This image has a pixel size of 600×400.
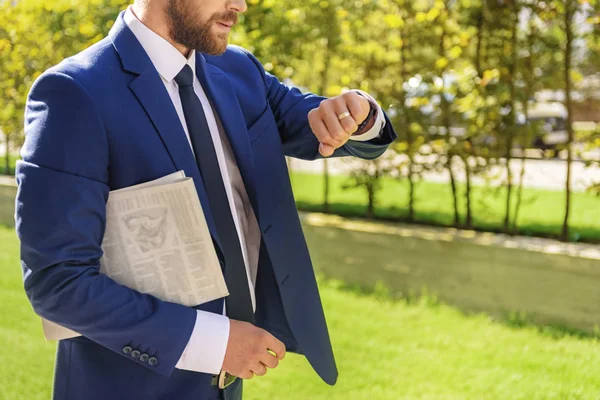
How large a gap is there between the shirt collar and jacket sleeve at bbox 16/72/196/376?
0.78ft

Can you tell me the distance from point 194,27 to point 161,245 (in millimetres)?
469

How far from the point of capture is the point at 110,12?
21.3 feet

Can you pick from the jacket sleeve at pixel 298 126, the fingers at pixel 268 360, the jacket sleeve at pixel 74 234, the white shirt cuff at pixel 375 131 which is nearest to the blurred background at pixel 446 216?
the jacket sleeve at pixel 298 126

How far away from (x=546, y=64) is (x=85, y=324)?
195 inches

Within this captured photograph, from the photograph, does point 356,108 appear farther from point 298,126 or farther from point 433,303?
point 433,303

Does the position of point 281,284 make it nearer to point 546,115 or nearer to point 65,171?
point 65,171

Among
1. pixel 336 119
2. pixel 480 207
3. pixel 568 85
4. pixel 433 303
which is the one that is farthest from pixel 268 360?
pixel 480 207

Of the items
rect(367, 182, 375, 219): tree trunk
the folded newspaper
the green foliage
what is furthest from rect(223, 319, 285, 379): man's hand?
rect(367, 182, 375, 219): tree trunk

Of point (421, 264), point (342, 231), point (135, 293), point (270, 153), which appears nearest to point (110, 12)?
point (342, 231)

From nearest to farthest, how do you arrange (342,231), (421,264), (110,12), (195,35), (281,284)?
(195,35)
(281,284)
(421,264)
(342,231)
(110,12)

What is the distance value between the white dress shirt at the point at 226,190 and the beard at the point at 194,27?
0.05 metres

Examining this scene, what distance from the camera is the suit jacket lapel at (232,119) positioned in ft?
5.79

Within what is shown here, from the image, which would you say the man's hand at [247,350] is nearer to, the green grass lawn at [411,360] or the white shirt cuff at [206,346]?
the white shirt cuff at [206,346]

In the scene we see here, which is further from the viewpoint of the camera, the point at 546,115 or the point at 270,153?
the point at 546,115
